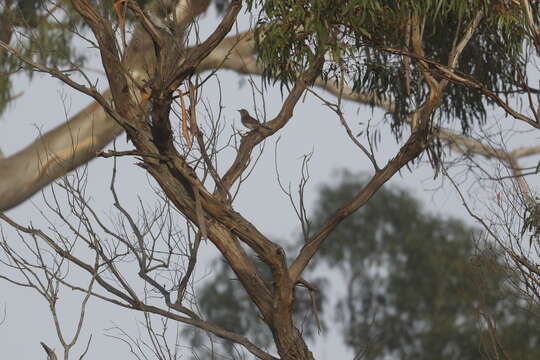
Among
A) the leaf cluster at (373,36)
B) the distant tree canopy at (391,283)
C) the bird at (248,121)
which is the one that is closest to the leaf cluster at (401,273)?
the distant tree canopy at (391,283)

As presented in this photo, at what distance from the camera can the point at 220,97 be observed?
12.8 feet

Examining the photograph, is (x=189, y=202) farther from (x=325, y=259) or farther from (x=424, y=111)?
(x=325, y=259)

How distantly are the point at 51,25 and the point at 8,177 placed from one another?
61.2 inches

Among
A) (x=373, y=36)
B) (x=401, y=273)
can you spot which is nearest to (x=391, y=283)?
(x=401, y=273)

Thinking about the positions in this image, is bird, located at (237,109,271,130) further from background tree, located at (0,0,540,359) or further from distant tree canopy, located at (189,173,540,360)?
distant tree canopy, located at (189,173,540,360)

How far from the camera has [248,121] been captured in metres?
4.76

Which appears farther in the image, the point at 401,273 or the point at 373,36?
the point at 401,273

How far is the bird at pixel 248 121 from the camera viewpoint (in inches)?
187

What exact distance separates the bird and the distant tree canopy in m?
8.49

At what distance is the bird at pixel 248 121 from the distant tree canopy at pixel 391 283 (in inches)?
334

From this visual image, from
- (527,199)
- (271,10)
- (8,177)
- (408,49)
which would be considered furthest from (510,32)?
(8,177)

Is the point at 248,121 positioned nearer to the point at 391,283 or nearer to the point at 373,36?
the point at 373,36

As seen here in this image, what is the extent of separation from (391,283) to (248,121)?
33.5ft

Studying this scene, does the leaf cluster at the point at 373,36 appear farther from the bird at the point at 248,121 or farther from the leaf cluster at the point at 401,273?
the leaf cluster at the point at 401,273
